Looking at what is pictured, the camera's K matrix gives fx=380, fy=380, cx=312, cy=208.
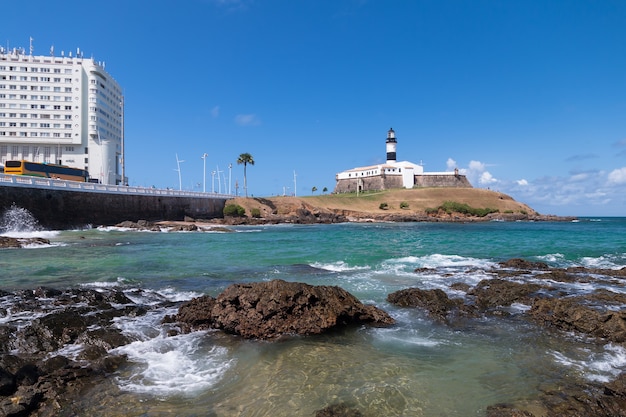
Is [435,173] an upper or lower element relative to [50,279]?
upper

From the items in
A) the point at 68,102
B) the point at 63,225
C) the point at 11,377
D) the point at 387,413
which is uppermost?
the point at 68,102

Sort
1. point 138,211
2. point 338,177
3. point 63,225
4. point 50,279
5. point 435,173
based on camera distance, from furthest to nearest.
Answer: point 338,177 → point 435,173 → point 138,211 → point 63,225 → point 50,279

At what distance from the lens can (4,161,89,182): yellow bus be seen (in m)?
46.4

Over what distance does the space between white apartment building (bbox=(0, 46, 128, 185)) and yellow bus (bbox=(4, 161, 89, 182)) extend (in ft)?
89.7

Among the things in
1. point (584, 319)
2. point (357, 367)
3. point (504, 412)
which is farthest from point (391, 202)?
point (504, 412)

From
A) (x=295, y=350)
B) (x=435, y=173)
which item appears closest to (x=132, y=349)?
(x=295, y=350)

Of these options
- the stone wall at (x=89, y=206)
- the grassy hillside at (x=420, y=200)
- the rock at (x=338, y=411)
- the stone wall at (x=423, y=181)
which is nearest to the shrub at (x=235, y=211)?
the stone wall at (x=89, y=206)

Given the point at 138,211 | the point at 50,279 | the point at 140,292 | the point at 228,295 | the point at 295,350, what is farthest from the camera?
the point at 138,211

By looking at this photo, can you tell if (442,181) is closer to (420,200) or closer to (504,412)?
(420,200)

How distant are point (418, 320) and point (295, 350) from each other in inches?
159

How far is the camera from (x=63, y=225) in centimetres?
4116

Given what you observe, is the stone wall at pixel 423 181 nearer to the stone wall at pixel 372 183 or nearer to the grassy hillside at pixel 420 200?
the stone wall at pixel 372 183

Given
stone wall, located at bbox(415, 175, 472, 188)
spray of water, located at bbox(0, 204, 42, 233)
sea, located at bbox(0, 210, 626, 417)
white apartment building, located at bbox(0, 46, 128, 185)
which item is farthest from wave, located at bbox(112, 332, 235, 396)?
stone wall, located at bbox(415, 175, 472, 188)

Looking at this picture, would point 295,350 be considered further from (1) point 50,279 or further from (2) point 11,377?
(1) point 50,279
